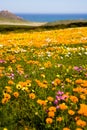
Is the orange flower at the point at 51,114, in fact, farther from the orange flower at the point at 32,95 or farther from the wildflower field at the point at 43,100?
the orange flower at the point at 32,95

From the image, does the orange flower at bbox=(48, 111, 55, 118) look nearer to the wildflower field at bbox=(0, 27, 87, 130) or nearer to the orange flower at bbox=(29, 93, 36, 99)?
the wildflower field at bbox=(0, 27, 87, 130)

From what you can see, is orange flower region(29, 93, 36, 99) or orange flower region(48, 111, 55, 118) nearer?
orange flower region(48, 111, 55, 118)

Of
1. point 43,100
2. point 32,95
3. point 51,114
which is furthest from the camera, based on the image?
point 43,100

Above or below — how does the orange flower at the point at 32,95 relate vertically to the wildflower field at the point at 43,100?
above

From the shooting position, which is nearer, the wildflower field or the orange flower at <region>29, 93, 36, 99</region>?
the wildflower field

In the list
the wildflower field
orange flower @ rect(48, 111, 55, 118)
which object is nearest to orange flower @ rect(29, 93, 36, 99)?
the wildflower field

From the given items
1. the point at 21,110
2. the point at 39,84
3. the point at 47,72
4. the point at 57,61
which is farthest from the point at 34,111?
the point at 57,61

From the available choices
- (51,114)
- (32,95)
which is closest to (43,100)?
(32,95)

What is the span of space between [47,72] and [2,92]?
3092 mm

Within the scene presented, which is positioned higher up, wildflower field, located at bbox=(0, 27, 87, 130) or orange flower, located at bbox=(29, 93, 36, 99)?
orange flower, located at bbox=(29, 93, 36, 99)

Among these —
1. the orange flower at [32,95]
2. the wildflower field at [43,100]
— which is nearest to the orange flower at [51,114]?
the wildflower field at [43,100]

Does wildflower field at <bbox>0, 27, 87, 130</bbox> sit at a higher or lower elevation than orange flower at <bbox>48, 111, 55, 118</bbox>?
lower

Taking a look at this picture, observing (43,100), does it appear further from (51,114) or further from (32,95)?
(51,114)

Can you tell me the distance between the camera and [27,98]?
32.8 ft
